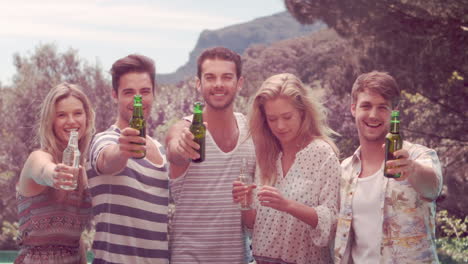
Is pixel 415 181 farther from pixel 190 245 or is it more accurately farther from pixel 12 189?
pixel 12 189

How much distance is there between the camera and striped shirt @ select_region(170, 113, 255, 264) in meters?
3.68

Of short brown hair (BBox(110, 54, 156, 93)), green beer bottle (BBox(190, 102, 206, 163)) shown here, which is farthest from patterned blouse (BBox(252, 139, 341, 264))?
short brown hair (BBox(110, 54, 156, 93))

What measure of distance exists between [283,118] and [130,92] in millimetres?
963

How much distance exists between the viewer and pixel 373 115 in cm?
352

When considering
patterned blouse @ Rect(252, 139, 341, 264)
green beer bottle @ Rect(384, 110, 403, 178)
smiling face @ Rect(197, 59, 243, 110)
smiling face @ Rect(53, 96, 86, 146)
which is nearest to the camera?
green beer bottle @ Rect(384, 110, 403, 178)

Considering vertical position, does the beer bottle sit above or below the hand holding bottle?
above

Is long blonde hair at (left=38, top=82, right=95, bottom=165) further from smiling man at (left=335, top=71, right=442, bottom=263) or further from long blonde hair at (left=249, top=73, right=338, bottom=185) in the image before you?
smiling man at (left=335, top=71, right=442, bottom=263)

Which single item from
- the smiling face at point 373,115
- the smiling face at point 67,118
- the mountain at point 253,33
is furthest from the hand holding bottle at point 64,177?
the mountain at point 253,33

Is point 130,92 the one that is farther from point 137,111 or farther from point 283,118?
point 283,118

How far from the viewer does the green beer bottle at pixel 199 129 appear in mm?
3486

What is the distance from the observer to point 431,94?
1190cm

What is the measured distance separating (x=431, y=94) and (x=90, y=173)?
9598 mm

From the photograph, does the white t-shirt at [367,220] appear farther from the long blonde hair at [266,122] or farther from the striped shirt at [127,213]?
the striped shirt at [127,213]

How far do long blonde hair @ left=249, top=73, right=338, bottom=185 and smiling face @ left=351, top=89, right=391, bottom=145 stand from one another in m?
0.24
